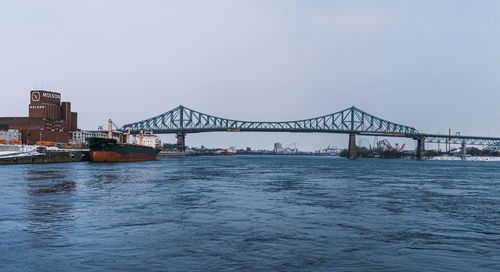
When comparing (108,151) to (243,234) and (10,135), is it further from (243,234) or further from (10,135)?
(10,135)

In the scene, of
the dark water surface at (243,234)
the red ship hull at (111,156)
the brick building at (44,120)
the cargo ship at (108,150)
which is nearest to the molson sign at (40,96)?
the brick building at (44,120)

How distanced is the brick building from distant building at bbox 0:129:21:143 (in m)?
2.84

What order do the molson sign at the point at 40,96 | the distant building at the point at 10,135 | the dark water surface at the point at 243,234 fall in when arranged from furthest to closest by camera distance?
the molson sign at the point at 40,96
the distant building at the point at 10,135
the dark water surface at the point at 243,234

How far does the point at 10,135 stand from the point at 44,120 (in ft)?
45.7

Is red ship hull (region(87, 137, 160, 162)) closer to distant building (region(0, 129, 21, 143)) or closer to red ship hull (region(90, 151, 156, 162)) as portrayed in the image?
red ship hull (region(90, 151, 156, 162))

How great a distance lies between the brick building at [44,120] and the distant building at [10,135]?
2844 millimetres

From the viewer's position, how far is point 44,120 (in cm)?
15425

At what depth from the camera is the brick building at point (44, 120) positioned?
14462 centimetres

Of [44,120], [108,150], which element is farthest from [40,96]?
[108,150]

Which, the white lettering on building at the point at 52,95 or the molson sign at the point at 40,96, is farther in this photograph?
the white lettering on building at the point at 52,95

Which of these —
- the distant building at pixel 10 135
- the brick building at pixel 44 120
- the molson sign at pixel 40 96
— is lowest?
the distant building at pixel 10 135

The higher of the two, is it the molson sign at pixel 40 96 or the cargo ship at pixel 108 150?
the molson sign at pixel 40 96

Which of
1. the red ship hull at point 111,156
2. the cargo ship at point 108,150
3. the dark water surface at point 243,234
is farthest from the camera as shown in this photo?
the cargo ship at point 108,150

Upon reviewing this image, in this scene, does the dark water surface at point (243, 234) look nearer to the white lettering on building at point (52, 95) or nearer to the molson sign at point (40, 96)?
the molson sign at point (40, 96)
